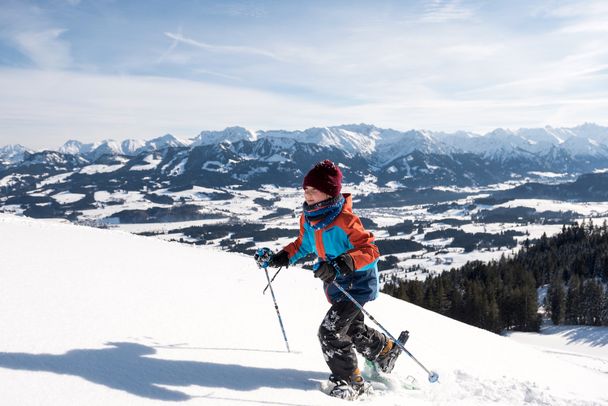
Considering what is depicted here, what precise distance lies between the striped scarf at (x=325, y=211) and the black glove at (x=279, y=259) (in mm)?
976

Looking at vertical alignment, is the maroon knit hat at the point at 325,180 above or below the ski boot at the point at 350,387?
above

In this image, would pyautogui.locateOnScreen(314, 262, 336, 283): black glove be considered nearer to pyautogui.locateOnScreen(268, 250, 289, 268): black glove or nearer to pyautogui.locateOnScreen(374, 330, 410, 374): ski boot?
pyautogui.locateOnScreen(268, 250, 289, 268): black glove

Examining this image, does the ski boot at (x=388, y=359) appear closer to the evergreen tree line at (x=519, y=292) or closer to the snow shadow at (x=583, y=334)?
the evergreen tree line at (x=519, y=292)

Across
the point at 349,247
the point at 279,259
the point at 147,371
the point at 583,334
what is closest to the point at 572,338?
the point at 583,334


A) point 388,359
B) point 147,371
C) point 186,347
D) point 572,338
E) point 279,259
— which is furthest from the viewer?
point 572,338

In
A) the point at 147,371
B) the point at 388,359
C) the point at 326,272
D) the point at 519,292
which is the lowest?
the point at 519,292

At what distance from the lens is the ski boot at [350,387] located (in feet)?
16.2

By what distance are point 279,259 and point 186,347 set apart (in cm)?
172

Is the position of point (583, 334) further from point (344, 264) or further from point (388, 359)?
point (344, 264)

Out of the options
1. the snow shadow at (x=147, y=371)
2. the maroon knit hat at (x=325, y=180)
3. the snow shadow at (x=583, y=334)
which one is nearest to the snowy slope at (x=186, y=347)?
the snow shadow at (x=147, y=371)

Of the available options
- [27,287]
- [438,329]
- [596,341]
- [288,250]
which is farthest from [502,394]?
[596,341]

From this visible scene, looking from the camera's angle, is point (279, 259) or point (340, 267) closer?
point (340, 267)

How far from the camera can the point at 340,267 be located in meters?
4.92

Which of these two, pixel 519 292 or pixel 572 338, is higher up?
pixel 519 292
